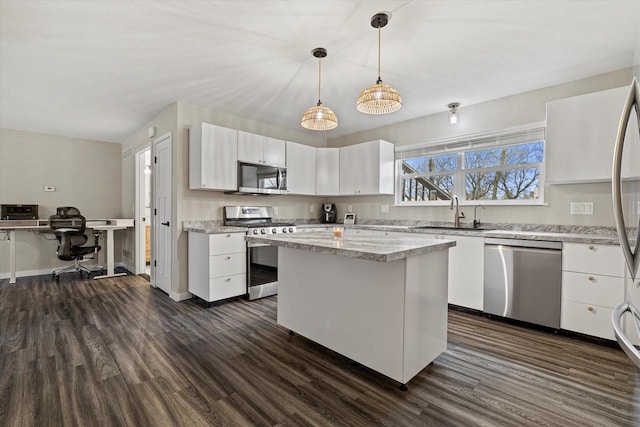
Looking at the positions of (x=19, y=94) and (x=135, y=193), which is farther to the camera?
(x=135, y=193)

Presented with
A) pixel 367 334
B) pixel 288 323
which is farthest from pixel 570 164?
pixel 288 323

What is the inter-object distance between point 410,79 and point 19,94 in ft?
14.1

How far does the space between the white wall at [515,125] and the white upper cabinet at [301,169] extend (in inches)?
39.3

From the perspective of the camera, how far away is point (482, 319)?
9.72ft

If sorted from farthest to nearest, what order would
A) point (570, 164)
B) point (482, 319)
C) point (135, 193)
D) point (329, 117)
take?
point (135, 193) < point (482, 319) < point (570, 164) < point (329, 117)

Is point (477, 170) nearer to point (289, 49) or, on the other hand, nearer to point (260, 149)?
point (289, 49)

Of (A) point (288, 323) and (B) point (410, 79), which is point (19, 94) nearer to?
(A) point (288, 323)

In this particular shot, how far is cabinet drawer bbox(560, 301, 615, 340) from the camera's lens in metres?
2.37

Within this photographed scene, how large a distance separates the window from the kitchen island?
194 cm

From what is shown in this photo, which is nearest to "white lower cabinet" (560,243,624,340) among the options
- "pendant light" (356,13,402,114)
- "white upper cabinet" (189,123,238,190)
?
"pendant light" (356,13,402,114)

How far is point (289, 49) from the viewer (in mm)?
2439

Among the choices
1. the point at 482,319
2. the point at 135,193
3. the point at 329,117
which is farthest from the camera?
the point at 135,193

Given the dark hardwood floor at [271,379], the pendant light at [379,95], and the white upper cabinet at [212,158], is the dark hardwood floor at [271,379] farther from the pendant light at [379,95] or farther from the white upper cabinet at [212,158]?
the pendant light at [379,95]

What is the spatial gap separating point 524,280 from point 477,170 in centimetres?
147
